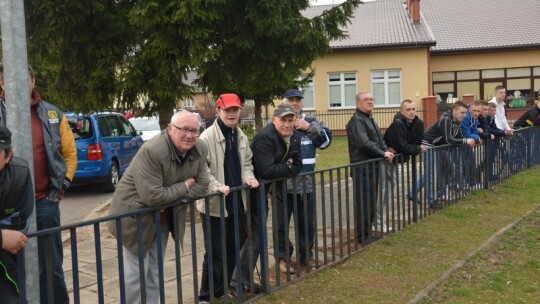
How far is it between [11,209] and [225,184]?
210 cm

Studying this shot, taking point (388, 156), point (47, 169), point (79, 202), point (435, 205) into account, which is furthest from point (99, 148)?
point (47, 169)

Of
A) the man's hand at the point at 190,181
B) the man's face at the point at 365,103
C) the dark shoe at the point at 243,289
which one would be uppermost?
the man's face at the point at 365,103

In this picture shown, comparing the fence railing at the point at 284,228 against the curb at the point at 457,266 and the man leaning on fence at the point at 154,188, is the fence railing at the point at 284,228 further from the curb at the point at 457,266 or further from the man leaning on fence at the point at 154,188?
the curb at the point at 457,266

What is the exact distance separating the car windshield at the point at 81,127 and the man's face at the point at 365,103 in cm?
682

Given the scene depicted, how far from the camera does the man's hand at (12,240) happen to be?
9.95ft

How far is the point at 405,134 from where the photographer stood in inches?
305

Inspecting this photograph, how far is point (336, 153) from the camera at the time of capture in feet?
66.1

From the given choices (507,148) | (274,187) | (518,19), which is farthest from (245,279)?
(518,19)

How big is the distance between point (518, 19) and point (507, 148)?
2585 centimetres

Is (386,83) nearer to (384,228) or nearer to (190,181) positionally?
(384,228)

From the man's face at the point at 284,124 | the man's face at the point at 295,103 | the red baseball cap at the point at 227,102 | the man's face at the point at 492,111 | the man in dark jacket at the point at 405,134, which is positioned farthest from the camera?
the man's face at the point at 492,111

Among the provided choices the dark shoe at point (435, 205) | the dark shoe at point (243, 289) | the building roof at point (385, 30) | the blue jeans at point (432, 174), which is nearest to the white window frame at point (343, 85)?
the building roof at point (385, 30)

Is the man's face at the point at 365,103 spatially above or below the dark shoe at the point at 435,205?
above

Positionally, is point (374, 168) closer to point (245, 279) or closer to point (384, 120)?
point (245, 279)
